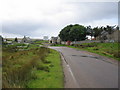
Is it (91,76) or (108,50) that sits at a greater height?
(108,50)

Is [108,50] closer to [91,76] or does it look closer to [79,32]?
[91,76]

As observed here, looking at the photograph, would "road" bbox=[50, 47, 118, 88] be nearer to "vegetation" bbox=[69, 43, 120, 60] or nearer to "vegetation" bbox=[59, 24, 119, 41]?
"vegetation" bbox=[69, 43, 120, 60]

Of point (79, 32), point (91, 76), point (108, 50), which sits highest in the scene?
point (79, 32)

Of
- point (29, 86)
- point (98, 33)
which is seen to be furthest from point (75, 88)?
→ point (98, 33)

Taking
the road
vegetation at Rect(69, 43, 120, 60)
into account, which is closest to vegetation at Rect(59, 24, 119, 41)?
vegetation at Rect(69, 43, 120, 60)

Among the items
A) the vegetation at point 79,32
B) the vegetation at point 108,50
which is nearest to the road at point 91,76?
the vegetation at point 108,50

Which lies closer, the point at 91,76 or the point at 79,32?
the point at 91,76

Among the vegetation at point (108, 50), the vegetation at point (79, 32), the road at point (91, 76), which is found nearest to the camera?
the road at point (91, 76)

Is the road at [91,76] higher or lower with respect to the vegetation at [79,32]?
lower

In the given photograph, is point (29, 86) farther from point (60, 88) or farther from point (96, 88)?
point (96, 88)

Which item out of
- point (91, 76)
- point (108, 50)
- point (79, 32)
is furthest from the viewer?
point (79, 32)

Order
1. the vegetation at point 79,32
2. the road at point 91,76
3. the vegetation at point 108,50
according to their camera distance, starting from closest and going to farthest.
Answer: the road at point 91,76
the vegetation at point 108,50
the vegetation at point 79,32

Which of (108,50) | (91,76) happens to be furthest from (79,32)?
(91,76)

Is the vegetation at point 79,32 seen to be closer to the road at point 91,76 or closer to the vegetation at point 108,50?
the vegetation at point 108,50
